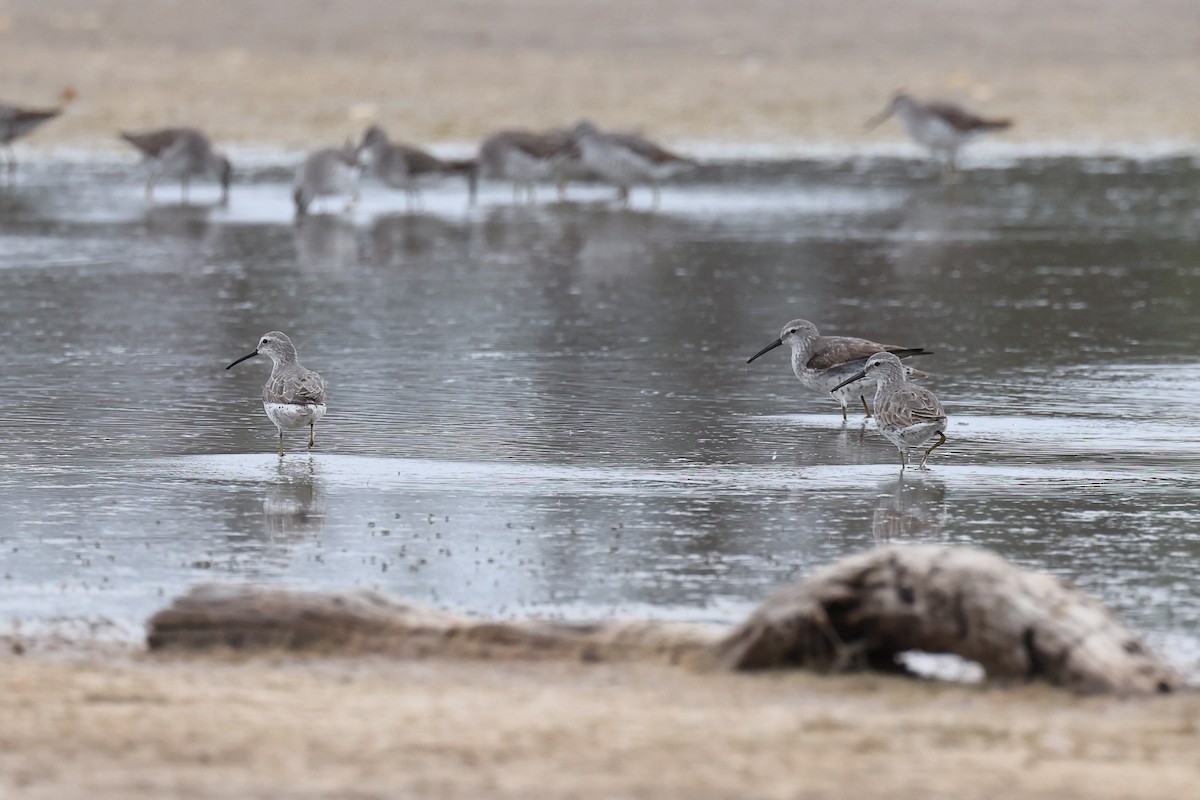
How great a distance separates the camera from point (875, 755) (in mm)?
5316

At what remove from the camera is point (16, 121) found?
24125mm

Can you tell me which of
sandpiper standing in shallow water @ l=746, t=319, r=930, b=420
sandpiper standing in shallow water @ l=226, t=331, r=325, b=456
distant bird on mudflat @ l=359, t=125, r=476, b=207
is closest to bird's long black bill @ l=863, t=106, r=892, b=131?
distant bird on mudflat @ l=359, t=125, r=476, b=207

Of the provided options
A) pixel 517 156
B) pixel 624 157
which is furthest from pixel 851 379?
pixel 517 156

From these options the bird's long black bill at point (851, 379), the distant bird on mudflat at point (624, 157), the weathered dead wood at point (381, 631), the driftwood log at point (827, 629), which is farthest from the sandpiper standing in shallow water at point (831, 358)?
the distant bird on mudflat at point (624, 157)

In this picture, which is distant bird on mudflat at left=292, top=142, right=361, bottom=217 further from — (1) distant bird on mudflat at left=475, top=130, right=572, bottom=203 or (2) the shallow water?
(1) distant bird on mudflat at left=475, top=130, right=572, bottom=203

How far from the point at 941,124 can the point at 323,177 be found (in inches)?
308

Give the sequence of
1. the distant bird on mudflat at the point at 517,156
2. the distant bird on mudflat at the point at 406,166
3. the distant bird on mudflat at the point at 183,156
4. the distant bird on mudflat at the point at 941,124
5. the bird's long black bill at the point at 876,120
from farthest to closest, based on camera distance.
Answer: the bird's long black bill at the point at 876,120
the distant bird on mudflat at the point at 941,124
the distant bird on mudflat at the point at 183,156
the distant bird on mudflat at the point at 517,156
the distant bird on mudflat at the point at 406,166

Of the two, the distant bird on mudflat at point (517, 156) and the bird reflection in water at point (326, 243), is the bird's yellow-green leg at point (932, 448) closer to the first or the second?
the bird reflection in water at point (326, 243)

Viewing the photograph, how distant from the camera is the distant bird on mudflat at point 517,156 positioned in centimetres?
2150

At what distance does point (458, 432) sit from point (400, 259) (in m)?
7.24

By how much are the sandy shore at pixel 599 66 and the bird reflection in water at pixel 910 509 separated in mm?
17021

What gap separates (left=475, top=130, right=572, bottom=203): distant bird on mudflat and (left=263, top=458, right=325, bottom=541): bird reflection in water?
40.2 ft

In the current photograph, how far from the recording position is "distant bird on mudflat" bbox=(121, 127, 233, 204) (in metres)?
21.7

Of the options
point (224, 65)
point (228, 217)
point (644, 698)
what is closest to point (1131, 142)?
point (228, 217)
